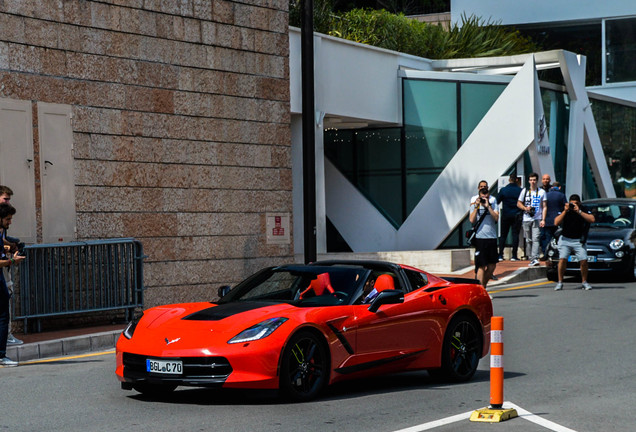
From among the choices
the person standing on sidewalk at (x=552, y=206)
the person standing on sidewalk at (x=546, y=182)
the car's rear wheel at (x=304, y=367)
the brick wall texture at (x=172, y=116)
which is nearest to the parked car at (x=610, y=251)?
the person standing on sidewalk at (x=552, y=206)

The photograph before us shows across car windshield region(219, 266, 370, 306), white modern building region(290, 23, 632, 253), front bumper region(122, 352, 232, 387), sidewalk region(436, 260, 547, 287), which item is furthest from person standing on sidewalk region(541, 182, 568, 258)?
front bumper region(122, 352, 232, 387)

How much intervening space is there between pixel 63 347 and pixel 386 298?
4996 millimetres

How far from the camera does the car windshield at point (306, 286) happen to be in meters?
8.90

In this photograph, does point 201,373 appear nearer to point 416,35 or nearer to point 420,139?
point 420,139

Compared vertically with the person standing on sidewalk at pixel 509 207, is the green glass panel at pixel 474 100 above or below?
above

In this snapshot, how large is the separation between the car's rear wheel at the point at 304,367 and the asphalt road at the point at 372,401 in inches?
4.8

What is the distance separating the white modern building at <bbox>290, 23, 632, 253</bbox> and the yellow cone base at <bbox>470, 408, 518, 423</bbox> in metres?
16.0

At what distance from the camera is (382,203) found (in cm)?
2652

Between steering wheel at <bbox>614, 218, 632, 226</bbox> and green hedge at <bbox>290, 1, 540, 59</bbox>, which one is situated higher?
green hedge at <bbox>290, 1, 540, 59</bbox>

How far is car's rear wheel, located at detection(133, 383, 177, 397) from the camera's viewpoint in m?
8.50

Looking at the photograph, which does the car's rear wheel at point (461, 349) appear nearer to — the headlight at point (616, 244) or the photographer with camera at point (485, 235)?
the photographer with camera at point (485, 235)

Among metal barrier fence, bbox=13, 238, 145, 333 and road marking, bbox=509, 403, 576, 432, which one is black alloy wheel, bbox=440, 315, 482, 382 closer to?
road marking, bbox=509, 403, 576, 432

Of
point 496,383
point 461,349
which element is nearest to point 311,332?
point 496,383

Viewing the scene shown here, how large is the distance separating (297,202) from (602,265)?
698 cm
